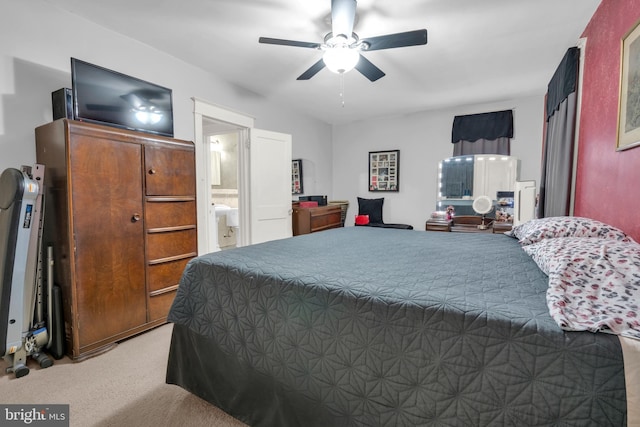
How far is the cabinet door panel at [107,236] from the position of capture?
1.96m

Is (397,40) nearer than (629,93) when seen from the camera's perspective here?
No

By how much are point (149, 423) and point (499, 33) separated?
11.8 feet

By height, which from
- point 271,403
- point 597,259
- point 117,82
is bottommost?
point 271,403

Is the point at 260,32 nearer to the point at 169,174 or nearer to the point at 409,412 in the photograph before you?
the point at 169,174

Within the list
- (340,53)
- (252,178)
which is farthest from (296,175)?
(340,53)

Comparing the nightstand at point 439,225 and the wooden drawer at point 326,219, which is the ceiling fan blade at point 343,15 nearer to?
the wooden drawer at point 326,219

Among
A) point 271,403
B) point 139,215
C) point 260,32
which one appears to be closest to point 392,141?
point 260,32

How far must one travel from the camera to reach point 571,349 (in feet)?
2.43

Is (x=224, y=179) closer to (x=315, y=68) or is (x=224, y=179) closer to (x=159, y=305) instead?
(x=159, y=305)

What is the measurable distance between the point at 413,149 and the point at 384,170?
1.98 feet

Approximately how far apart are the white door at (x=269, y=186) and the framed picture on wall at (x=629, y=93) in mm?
3315

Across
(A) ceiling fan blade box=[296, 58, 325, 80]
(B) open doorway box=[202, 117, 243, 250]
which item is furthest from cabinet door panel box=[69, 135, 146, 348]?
(B) open doorway box=[202, 117, 243, 250]

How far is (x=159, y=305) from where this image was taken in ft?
8.08

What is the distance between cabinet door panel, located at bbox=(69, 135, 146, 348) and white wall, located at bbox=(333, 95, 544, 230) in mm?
3913
